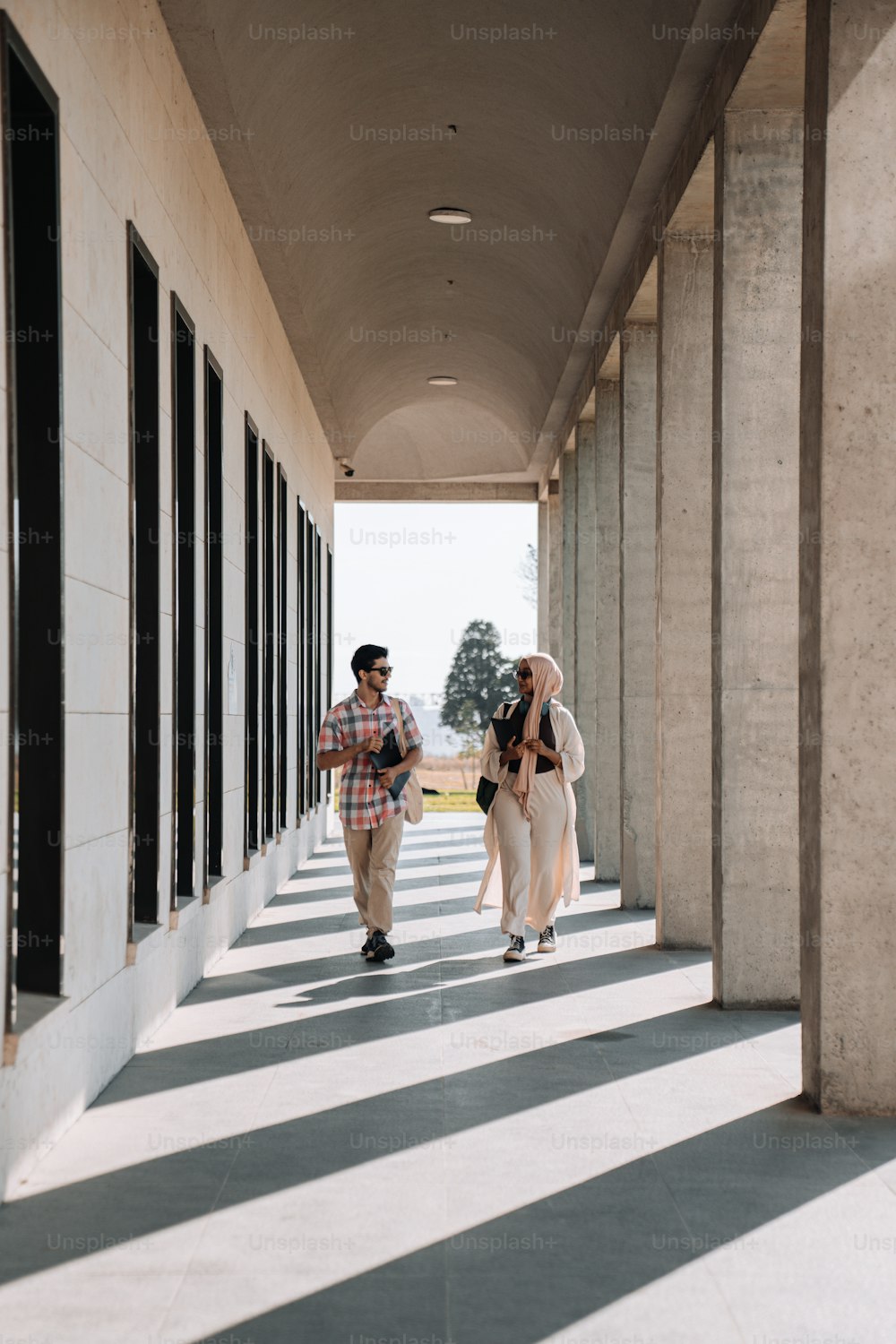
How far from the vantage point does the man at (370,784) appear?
10297mm

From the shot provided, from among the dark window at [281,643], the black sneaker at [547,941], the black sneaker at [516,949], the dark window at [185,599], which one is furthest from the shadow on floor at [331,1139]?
the dark window at [281,643]

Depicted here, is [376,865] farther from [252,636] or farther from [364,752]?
[252,636]

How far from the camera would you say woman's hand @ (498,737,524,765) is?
34.6 feet

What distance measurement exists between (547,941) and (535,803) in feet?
3.37

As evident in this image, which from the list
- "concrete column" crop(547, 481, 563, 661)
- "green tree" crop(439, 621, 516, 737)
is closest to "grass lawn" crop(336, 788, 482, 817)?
"concrete column" crop(547, 481, 563, 661)

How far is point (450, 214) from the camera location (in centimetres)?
1434

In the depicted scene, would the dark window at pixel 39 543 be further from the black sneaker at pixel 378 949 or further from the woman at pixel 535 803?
the woman at pixel 535 803

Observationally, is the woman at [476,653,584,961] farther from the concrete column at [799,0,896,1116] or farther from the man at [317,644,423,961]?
the concrete column at [799,0,896,1116]

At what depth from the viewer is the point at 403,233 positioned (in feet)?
49.5

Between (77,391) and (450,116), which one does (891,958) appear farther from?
(450,116)

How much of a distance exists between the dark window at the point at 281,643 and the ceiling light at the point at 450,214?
9.57 ft

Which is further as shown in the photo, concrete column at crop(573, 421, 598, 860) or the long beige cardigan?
concrete column at crop(573, 421, 598, 860)

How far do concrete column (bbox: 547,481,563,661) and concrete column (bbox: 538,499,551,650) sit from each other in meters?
0.16

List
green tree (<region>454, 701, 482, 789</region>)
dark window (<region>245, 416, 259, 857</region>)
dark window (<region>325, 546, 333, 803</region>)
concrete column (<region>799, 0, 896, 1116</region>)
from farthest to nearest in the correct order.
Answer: green tree (<region>454, 701, 482, 789</region>) → dark window (<region>325, 546, 333, 803</region>) → dark window (<region>245, 416, 259, 857</region>) → concrete column (<region>799, 0, 896, 1116</region>)
